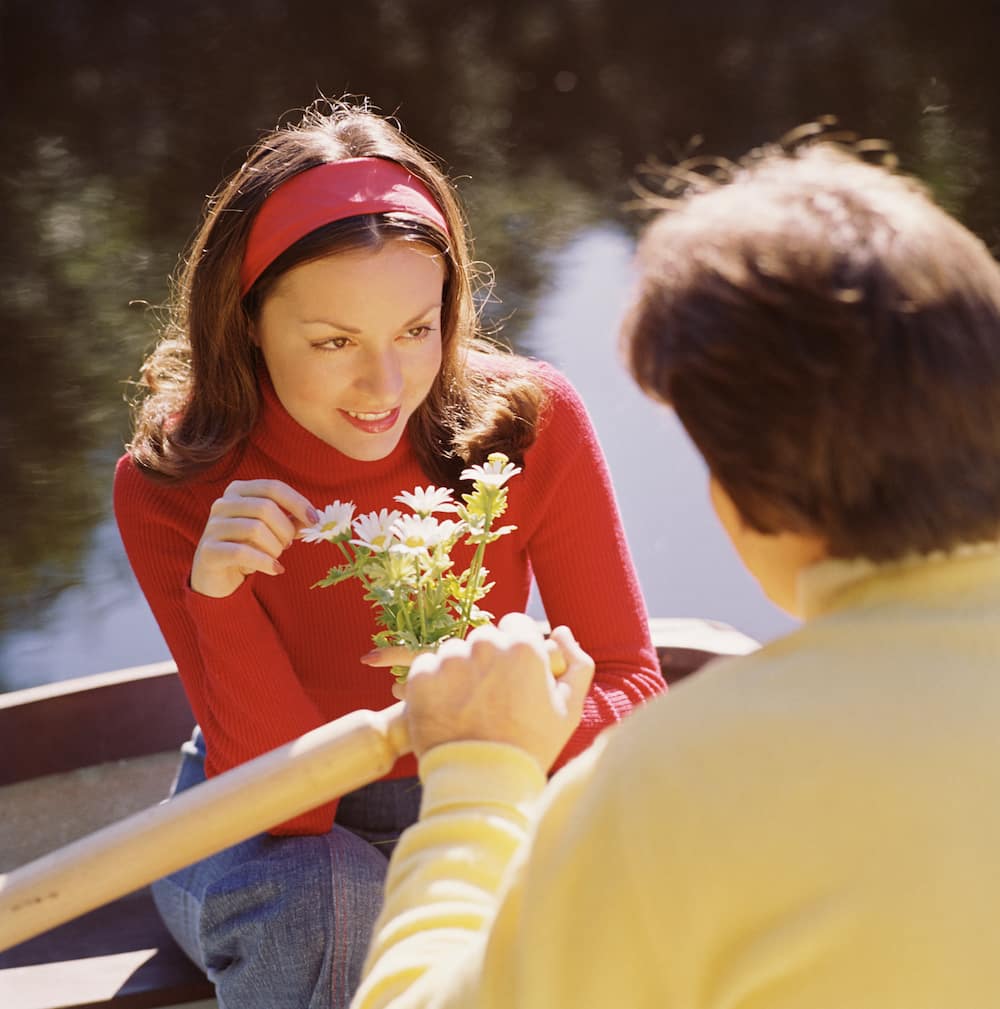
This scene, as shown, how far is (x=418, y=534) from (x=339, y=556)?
1.49ft

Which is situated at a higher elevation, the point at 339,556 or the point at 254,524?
the point at 254,524

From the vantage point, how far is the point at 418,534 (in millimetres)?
1120

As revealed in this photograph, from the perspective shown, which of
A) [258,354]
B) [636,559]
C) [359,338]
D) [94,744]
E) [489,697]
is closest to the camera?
[489,697]

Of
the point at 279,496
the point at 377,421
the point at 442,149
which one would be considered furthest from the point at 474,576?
the point at 442,149

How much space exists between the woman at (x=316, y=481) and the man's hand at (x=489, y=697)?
426mm

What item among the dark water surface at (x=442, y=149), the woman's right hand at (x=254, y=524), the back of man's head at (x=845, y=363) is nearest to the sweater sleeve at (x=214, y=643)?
the woman's right hand at (x=254, y=524)

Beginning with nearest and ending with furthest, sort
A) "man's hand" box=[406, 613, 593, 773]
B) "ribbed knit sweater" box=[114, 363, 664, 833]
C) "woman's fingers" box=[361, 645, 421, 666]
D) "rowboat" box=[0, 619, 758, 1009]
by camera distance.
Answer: "man's hand" box=[406, 613, 593, 773], "woman's fingers" box=[361, 645, 421, 666], "ribbed knit sweater" box=[114, 363, 664, 833], "rowboat" box=[0, 619, 758, 1009]

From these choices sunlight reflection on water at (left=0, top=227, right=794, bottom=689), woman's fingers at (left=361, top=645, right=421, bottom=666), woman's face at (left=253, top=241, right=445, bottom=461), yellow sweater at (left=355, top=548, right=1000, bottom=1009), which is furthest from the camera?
sunlight reflection on water at (left=0, top=227, right=794, bottom=689)

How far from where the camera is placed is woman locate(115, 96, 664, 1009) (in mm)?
1364

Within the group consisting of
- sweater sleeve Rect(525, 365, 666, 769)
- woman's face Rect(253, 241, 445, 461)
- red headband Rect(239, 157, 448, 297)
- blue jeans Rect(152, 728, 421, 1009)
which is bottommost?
blue jeans Rect(152, 728, 421, 1009)

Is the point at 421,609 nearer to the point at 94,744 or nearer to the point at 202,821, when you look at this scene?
the point at 202,821

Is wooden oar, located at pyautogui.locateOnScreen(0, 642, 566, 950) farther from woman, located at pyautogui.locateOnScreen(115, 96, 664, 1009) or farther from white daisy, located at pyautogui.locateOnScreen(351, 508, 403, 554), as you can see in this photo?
woman, located at pyautogui.locateOnScreen(115, 96, 664, 1009)

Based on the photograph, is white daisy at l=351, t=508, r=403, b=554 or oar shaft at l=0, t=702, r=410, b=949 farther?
white daisy at l=351, t=508, r=403, b=554

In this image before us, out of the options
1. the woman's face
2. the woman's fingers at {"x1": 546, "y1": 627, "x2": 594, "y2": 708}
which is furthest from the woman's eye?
the woman's fingers at {"x1": 546, "y1": 627, "x2": 594, "y2": 708}
